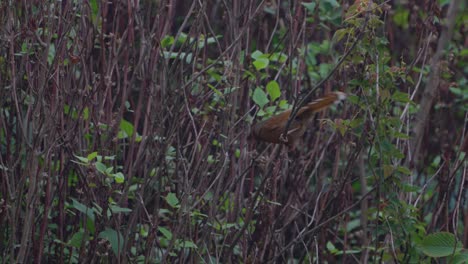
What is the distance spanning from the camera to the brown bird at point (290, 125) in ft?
8.82

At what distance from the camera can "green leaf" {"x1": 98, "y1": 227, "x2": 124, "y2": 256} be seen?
8.86ft

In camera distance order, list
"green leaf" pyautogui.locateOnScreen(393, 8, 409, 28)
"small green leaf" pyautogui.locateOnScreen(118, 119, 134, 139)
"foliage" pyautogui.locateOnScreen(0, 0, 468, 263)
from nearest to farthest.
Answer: "foliage" pyautogui.locateOnScreen(0, 0, 468, 263) → "small green leaf" pyautogui.locateOnScreen(118, 119, 134, 139) → "green leaf" pyautogui.locateOnScreen(393, 8, 409, 28)

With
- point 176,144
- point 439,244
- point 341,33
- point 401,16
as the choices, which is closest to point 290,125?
point 341,33

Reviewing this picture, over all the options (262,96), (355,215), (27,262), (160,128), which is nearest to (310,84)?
(355,215)

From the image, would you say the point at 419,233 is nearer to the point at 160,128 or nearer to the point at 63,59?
the point at 160,128

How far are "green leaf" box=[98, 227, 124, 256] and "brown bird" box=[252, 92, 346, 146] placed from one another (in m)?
0.62

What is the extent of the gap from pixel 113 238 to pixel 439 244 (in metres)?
1.11

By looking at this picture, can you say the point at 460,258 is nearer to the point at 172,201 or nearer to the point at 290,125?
the point at 290,125

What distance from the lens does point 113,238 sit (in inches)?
108

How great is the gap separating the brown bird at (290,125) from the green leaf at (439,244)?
57 cm

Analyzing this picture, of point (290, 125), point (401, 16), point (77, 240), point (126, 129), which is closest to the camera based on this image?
point (290, 125)

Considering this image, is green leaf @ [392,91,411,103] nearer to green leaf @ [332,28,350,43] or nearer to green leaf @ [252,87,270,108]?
green leaf @ [332,28,350,43]

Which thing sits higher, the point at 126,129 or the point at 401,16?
the point at 401,16

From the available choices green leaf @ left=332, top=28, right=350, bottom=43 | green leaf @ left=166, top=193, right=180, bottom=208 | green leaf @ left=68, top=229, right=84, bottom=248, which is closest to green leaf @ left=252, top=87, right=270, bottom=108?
green leaf @ left=332, top=28, right=350, bottom=43
